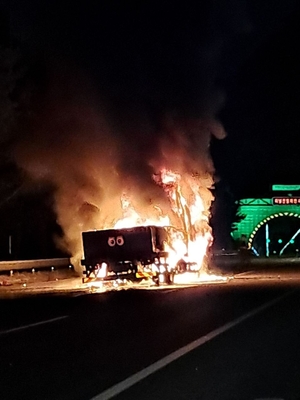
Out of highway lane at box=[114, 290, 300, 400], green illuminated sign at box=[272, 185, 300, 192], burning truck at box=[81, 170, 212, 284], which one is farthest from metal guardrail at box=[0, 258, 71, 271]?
green illuminated sign at box=[272, 185, 300, 192]

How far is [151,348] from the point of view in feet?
46.3

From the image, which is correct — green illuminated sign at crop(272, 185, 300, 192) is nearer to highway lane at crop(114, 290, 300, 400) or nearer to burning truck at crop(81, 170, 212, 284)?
burning truck at crop(81, 170, 212, 284)

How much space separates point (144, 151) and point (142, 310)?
20.3m

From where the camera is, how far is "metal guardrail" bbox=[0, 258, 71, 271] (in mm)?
37237

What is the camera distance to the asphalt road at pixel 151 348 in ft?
35.4

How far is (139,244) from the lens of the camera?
32125 mm

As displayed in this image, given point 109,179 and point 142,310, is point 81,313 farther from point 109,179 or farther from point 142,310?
point 109,179

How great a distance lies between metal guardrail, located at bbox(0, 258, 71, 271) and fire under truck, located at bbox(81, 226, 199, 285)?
17.7 feet

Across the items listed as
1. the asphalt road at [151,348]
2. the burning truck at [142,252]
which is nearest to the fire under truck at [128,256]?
the burning truck at [142,252]

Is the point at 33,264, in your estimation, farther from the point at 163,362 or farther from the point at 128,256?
the point at 163,362

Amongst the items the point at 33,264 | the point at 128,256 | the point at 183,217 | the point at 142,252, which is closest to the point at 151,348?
the point at 142,252

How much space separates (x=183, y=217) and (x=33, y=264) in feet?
23.4

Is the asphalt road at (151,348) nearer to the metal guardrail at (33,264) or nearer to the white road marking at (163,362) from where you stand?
the white road marking at (163,362)

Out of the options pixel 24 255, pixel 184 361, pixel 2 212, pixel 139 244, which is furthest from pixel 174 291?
pixel 24 255
